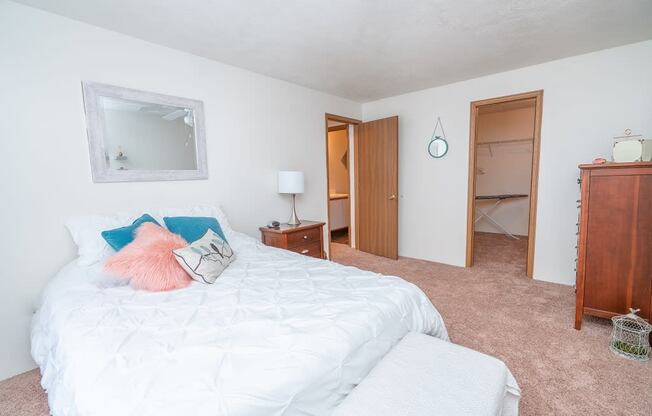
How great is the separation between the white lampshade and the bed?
1.46 meters

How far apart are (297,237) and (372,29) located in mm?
1942

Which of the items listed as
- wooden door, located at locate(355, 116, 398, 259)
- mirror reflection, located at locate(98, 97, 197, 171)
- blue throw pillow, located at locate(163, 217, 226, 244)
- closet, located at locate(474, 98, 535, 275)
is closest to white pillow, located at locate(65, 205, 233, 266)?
blue throw pillow, located at locate(163, 217, 226, 244)

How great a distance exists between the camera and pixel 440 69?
3.03 m

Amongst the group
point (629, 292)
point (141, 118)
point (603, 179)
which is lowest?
point (629, 292)

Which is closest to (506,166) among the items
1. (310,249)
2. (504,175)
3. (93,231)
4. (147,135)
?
(504,175)

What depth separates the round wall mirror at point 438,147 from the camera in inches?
144

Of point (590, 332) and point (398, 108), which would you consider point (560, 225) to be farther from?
point (398, 108)

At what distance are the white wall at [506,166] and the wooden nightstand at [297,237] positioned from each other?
3.68 m

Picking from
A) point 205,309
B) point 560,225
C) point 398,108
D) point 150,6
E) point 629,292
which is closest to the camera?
point 205,309

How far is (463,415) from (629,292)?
1965mm

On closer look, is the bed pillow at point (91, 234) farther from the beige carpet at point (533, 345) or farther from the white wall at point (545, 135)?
the white wall at point (545, 135)

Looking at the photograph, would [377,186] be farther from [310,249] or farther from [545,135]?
[545,135]

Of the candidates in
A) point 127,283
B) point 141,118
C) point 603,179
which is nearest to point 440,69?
point 603,179

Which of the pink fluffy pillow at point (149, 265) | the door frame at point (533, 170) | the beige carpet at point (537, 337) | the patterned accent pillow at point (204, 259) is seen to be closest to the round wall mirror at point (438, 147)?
the door frame at point (533, 170)
